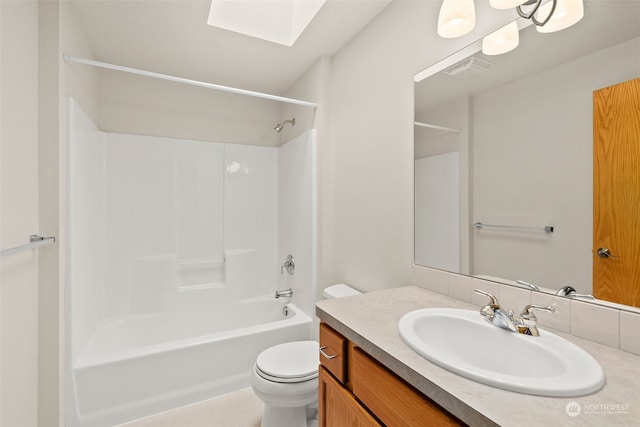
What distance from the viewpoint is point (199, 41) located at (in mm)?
2012

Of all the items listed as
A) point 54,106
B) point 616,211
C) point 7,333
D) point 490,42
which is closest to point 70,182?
point 54,106

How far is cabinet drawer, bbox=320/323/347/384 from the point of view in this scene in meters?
0.98

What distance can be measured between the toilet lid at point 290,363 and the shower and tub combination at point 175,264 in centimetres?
33

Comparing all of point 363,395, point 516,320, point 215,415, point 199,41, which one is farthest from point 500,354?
point 199,41

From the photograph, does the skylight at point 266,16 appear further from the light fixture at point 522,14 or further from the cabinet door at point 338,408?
the cabinet door at point 338,408

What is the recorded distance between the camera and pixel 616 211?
82cm

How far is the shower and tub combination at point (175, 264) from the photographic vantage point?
1.69 meters

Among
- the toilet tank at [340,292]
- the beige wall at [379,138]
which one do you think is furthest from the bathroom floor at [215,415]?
the beige wall at [379,138]

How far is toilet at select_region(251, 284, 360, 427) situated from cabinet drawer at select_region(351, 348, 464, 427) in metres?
0.68

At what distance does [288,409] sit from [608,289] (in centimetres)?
152

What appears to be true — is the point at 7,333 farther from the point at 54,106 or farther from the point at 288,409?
the point at 288,409

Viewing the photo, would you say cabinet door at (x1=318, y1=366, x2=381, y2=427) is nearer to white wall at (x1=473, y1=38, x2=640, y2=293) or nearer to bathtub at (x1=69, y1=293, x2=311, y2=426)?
white wall at (x1=473, y1=38, x2=640, y2=293)

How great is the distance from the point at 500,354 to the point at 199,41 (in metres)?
2.45

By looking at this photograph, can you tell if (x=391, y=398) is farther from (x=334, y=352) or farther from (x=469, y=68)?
(x=469, y=68)
